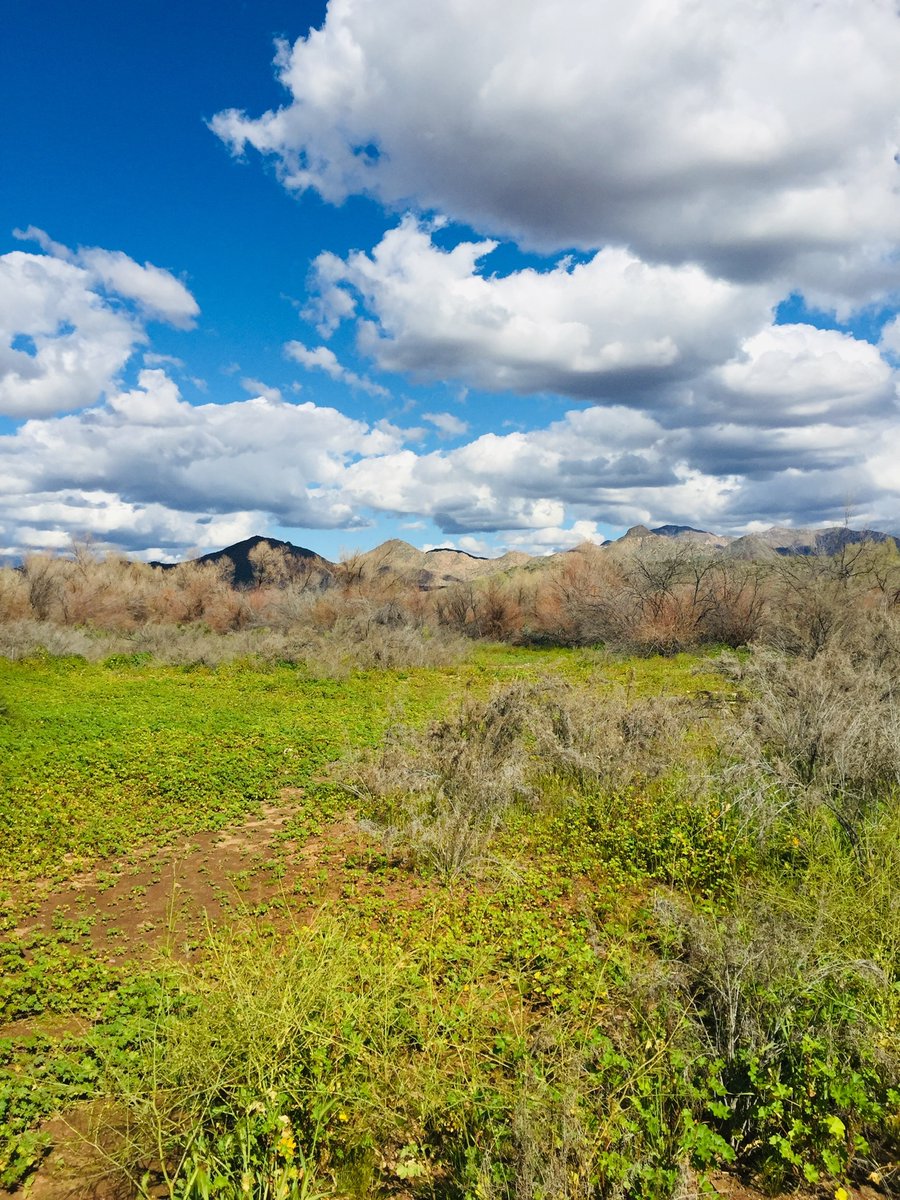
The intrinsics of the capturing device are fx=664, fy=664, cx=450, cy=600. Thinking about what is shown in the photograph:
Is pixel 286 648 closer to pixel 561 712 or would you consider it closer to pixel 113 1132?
pixel 561 712

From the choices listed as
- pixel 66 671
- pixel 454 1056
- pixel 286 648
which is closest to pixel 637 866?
pixel 454 1056

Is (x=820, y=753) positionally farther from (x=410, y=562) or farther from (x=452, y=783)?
(x=410, y=562)

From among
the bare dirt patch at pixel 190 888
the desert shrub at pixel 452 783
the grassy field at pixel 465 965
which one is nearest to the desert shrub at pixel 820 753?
the grassy field at pixel 465 965

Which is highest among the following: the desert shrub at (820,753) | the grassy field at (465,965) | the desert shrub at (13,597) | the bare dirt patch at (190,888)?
the desert shrub at (13,597)

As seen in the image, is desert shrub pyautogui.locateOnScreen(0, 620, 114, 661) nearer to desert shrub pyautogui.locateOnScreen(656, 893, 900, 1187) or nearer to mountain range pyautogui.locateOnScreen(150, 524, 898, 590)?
mountain range pyautogui.locateOnScreen(150, 524, 898, 590)

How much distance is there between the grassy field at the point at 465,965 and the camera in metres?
3.18

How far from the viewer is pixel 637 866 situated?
6.85 metres

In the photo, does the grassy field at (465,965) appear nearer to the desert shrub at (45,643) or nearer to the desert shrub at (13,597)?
the desert shrub at (45,643)

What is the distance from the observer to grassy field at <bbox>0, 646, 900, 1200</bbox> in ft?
10.4

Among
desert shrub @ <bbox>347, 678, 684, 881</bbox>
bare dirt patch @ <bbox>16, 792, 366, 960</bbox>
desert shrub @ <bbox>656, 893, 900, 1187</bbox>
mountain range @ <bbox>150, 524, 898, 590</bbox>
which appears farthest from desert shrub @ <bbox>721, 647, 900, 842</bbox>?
mountain range @ <bbox>150, 524, 898, 590</bbox>

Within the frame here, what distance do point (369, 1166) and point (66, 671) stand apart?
21.1m

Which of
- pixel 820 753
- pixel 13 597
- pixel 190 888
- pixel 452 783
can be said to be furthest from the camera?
pixel 13 597

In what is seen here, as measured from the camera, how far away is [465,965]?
16.6ft

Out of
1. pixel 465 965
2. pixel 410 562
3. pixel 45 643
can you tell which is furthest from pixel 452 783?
pixel 410 562
